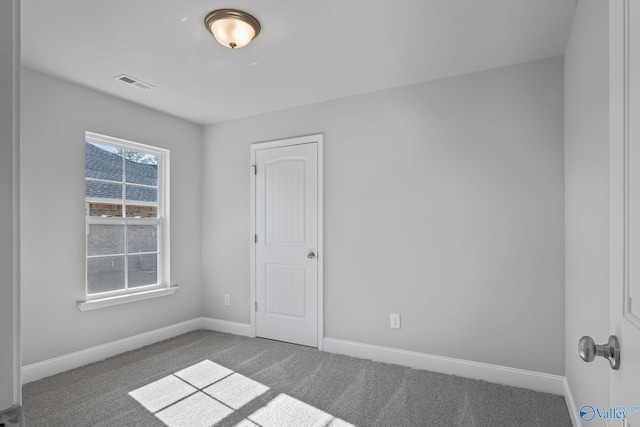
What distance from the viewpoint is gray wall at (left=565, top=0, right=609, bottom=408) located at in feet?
5.02

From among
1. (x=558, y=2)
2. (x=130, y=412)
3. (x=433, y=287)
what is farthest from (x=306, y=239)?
(x=558, y=2)

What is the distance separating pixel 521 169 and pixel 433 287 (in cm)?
118

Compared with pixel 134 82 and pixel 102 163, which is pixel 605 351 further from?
pixel 102 163

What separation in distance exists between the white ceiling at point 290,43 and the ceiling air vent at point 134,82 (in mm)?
60

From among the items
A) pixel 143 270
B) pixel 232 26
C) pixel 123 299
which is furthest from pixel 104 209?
pixel 232 26

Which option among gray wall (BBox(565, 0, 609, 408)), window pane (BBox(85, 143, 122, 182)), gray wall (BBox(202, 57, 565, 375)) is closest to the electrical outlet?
gray wall (BBox(202, 57, 565, 375))

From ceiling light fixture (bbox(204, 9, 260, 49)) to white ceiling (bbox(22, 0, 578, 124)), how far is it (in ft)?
0.16

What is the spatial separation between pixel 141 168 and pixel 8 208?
3.57 m

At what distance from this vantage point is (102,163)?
3.44 metres

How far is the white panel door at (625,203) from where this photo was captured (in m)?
0.69

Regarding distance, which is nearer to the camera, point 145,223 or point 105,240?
point 105,240

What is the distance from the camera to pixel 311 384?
281 centimetres

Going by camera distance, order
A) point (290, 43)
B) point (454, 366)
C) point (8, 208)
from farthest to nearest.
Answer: point (454, 366) → point (290, 43) → point (8, 208)

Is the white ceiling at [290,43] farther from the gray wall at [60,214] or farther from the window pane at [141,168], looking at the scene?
the window pane at [141,168]
